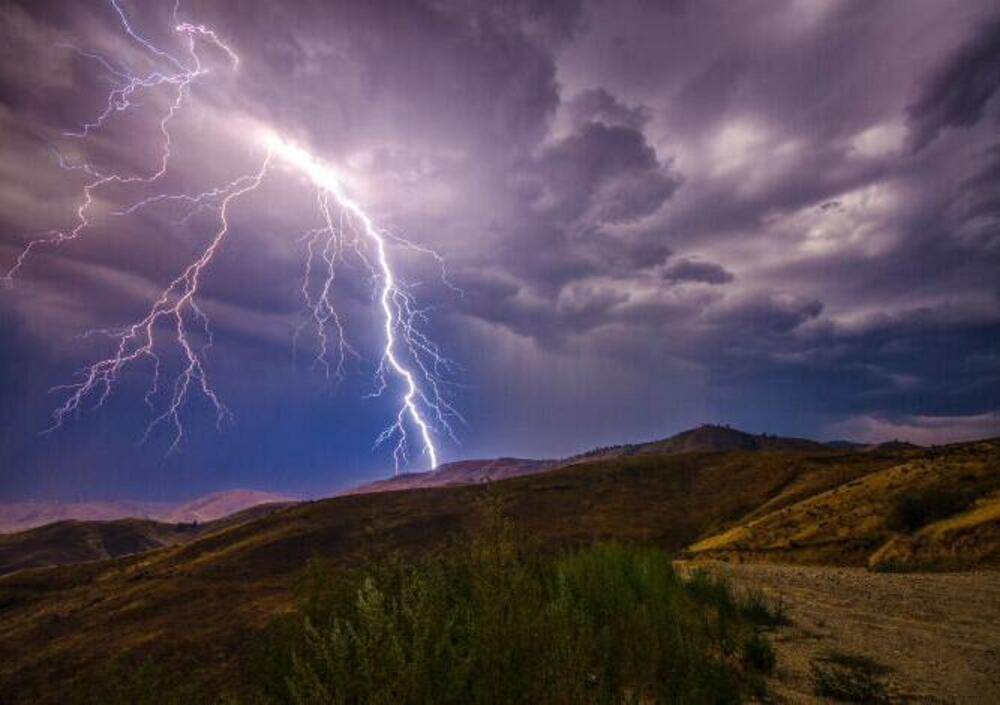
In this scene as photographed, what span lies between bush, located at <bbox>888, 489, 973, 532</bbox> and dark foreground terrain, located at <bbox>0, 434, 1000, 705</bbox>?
0.15 feet

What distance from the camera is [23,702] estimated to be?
41.3ft

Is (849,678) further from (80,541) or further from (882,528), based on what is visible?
(80,541)

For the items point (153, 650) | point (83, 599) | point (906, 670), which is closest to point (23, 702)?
point (153, 650)

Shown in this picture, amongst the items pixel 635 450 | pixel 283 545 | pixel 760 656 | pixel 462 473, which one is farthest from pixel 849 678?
pixel 462 473

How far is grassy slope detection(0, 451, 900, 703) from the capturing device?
Result: 618 inches

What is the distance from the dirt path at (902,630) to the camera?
4742 millimetres

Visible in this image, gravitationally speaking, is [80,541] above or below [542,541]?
above

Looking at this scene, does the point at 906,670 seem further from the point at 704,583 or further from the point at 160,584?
the point at 160,584

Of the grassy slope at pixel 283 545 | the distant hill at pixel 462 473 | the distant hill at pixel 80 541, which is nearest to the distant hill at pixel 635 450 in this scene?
the distant hill at pixel 462 473

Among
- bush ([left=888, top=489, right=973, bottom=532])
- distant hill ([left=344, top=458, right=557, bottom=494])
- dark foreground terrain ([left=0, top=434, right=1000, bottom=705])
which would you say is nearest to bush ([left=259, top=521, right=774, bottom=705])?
dark foreground terrain ([left=0, top=434, right=1000, bottom=705])

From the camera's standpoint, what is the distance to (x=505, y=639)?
338 centimetres

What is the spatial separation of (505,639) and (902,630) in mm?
6093

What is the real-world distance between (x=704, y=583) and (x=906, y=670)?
314 cm

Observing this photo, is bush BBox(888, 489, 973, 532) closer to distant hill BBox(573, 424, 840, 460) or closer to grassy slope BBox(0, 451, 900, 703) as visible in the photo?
grassy slope BBox(0, 451, 900, 703)
